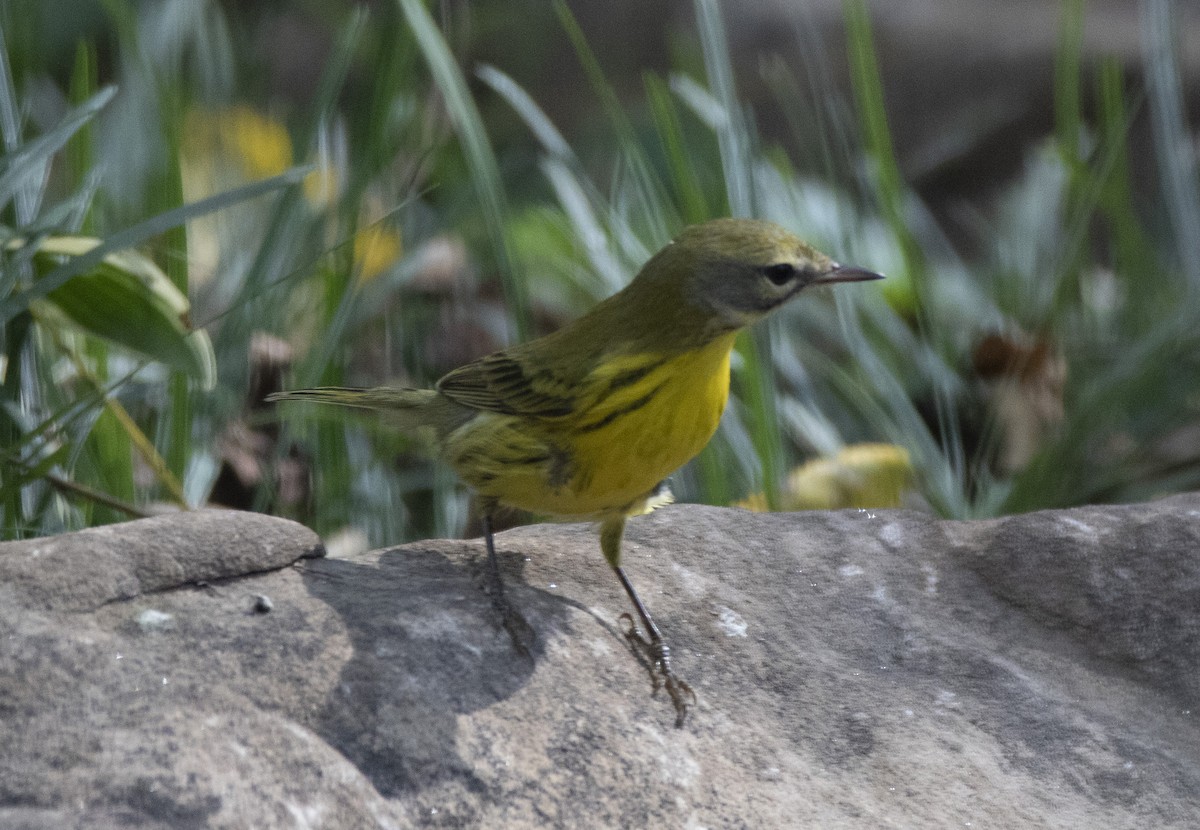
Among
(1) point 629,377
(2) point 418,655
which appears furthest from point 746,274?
(2) point 418,655

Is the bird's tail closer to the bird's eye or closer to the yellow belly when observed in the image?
the yellow belly

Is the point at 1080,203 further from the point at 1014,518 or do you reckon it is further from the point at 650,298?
the point at 650,298

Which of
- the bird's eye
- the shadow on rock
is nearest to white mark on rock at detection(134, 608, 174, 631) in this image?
the shadow on rock

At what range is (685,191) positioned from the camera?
423cm

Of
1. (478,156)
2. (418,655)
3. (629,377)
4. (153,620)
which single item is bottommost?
(418,655)

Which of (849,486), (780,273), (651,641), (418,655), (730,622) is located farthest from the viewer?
(849,486)

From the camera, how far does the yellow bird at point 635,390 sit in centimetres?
273

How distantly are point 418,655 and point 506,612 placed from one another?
0.76ft

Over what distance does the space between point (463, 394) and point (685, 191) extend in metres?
1.44

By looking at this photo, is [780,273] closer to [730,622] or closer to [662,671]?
[730,622]

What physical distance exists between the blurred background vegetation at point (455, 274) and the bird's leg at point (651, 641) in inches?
37.1

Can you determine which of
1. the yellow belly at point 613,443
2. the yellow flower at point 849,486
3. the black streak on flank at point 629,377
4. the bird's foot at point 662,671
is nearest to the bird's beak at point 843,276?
the yellow belly at point 613,443

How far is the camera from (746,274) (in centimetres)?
282

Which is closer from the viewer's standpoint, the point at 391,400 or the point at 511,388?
the point at 511,388
